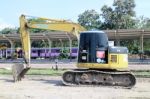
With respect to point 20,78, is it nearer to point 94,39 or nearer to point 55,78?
point 55,78

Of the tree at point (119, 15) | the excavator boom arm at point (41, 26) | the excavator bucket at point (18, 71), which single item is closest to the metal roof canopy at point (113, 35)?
the excavator boom arm at point (41, 26)

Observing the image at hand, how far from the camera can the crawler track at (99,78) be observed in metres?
22.1

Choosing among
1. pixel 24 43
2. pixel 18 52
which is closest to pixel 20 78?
pixel 24 43

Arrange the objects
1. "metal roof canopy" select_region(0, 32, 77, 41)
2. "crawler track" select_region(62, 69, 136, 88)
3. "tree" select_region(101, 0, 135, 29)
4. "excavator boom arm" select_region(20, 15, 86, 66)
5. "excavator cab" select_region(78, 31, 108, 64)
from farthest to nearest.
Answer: "tree" select_region(101, 0, 135, 29) → "metal roof canopy" select_region(0, 32, 77, 41) → "excavator boom arm" select_region(20, 15, 86, 66) → "excavator cab" select_region(78, 31, 108, 64) → "crawler track" select_region(62, 69, 136, 88)

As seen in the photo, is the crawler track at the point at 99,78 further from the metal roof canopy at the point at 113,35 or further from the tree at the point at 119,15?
the tree at the point at 119,15

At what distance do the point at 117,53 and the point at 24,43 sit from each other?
20.4 feet

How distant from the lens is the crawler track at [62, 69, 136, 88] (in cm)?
2209

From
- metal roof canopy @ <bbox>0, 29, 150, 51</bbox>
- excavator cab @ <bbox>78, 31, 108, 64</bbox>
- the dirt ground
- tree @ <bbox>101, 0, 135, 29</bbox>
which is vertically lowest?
the dirt ground

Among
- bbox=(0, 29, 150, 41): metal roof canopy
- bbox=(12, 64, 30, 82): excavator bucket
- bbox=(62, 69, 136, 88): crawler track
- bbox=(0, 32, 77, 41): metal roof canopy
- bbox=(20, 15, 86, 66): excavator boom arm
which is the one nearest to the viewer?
bbox=(62, 69, 136, 88): crawler track

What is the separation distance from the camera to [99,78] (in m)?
22.4

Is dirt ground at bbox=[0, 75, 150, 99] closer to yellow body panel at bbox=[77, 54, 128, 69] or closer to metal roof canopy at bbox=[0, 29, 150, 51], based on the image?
yellow body panel at bbox=[77, 54, 128, 69]

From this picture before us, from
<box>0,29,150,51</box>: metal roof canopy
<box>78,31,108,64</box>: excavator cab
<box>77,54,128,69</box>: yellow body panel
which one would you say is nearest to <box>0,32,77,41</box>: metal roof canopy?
<box>0,29,150,51</box>: metal roof canopy

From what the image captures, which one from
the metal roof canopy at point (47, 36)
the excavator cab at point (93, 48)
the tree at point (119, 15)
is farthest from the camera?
the tree at point (119, 15)

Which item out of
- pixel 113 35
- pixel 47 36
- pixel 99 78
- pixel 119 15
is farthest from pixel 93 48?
pixel 119 15
